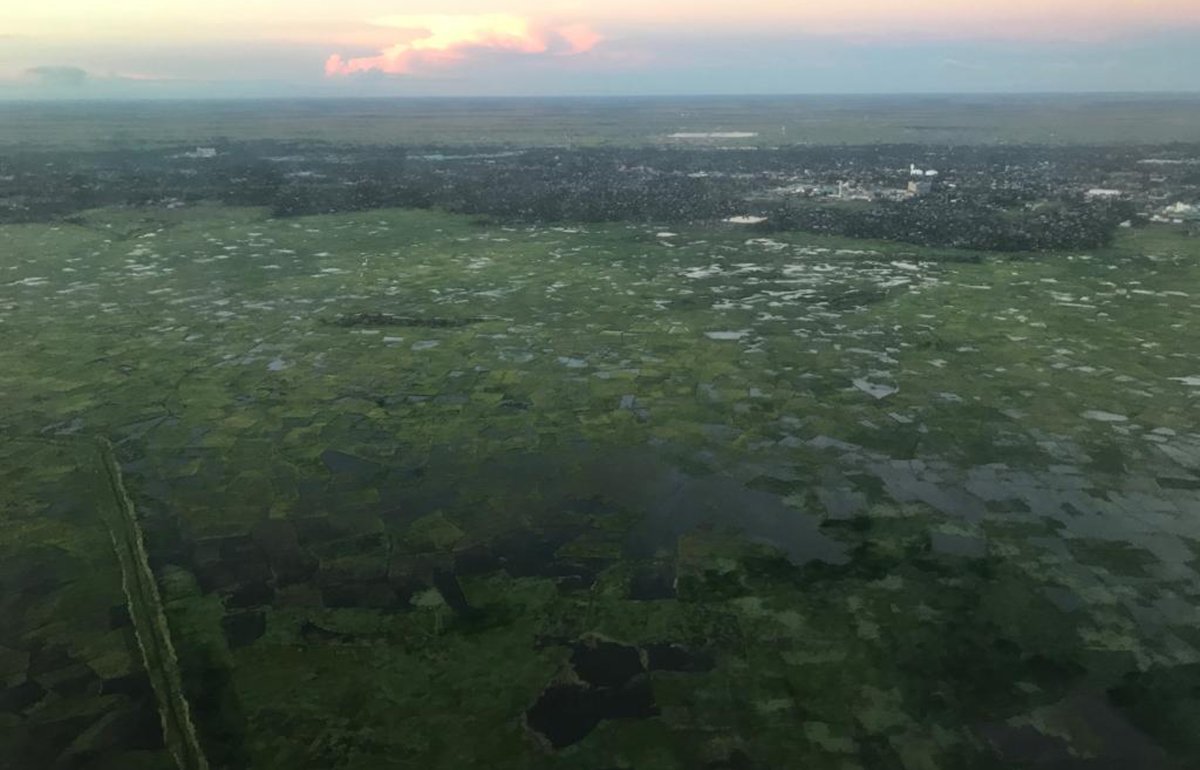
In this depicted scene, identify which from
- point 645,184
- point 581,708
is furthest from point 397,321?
point 645,184

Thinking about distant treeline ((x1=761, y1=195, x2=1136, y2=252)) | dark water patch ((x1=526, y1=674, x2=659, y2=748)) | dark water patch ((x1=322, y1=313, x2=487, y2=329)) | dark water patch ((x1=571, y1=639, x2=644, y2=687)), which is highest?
distant treeline ((x1=761, y1=195, x2=1136, y2=252))

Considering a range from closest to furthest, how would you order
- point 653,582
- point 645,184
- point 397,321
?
point 653,582
point 397,321
point 645,184

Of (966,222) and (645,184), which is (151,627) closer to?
(966,222)

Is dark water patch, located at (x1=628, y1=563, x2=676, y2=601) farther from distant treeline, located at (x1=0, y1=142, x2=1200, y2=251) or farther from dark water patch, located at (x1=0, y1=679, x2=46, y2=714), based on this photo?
distant treeline, located at (x1=0, y1=142, x2=1200, y2=251)

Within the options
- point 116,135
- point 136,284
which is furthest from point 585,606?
point 116,135

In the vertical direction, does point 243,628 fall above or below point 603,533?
below

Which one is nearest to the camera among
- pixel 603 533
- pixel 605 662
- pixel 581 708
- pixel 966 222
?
pixel 581 708

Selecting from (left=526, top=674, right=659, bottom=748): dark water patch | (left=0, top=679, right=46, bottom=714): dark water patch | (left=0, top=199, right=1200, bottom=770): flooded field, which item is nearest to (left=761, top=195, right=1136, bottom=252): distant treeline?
(left=0, top=199, right=1200, bottom=770): flooded field
